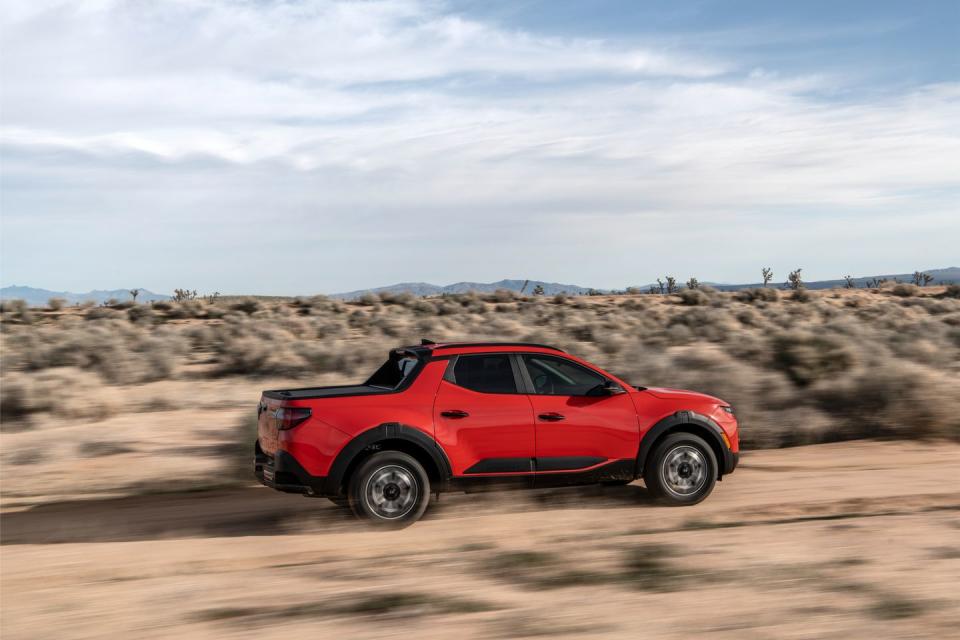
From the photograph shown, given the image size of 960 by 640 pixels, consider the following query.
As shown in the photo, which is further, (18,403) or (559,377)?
(18,403)

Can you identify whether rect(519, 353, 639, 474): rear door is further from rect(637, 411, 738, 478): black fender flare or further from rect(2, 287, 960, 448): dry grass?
rect(2, 287, 960, 448): dry grass

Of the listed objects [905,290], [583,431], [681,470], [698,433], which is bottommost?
[681,470]

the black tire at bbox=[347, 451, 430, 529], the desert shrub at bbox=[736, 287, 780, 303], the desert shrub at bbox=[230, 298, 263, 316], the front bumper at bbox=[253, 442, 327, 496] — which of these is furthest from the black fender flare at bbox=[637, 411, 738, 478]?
the desert shrub at bbox=[736, 287, 780, 303]

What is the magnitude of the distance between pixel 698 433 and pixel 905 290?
54240mm

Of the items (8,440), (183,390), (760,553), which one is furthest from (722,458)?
(183,390)

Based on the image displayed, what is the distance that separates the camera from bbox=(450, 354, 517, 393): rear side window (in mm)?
8445

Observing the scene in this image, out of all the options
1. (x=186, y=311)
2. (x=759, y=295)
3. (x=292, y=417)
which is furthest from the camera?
(x=759, y=295)

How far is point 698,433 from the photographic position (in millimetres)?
9016

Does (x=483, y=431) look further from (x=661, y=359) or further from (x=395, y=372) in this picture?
(x=661, y=359)

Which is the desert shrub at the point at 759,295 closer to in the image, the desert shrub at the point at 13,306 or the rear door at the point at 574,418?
the desert shrub at the point at 13,306

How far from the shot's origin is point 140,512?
9.47 metres

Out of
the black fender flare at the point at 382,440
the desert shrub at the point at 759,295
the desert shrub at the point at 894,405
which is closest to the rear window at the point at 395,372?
the black fender flare at the point at 382,440

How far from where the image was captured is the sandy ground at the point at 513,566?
18.4 feet

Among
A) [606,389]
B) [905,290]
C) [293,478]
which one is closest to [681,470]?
[606,389]
